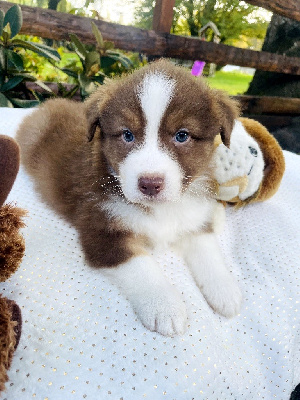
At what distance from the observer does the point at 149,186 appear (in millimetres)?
1268

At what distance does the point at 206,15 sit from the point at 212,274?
392 centimetres

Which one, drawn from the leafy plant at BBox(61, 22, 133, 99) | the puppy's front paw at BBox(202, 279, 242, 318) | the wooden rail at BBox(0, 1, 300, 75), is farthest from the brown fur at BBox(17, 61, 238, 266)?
the wooden rail at BBox(0, 1, 300, 75)

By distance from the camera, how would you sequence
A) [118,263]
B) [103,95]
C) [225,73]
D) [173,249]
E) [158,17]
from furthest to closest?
[225,73] < [158,17] < [173,249] < [103,95] < [118,263]

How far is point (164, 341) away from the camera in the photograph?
1.23 m

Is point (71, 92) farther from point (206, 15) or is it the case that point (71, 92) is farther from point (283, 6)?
point (283, 6)

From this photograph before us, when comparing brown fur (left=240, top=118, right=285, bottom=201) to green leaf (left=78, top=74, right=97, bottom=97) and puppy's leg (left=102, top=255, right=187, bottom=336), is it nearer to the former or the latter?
puppy's leg (left=102, top=255, right=187, bottom=336)

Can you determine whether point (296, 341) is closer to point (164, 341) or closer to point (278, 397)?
point (278, 397)

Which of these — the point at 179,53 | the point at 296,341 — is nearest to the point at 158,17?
the point at 179,53

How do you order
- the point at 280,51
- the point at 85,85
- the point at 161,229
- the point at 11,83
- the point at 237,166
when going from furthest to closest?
the point at 280,51 < the point at 85,85 < the point at 11,83 < the point at 237,166 < the point at 161,229

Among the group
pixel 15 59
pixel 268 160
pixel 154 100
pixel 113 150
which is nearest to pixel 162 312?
pixel 113 150

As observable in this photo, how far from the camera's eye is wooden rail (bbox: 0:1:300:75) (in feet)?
11.7

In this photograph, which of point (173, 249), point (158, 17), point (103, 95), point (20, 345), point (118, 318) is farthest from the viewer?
point (158, 17)

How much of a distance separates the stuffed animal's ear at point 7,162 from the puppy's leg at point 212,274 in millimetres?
896

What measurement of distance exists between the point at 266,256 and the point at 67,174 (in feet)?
3.45
